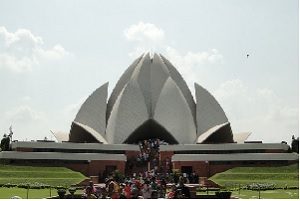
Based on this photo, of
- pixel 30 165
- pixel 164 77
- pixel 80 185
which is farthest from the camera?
pixel 164 77

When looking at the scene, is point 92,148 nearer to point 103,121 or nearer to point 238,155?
point 103,121

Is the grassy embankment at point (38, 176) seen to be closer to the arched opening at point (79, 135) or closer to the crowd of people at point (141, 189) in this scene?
the crowd of people at point (141, 189)

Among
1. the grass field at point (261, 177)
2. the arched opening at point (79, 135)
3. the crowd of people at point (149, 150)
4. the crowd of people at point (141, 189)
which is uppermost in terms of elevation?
the arched opening at point (79, 135)

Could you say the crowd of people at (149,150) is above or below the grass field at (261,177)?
above

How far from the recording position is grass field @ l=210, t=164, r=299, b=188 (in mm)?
24156

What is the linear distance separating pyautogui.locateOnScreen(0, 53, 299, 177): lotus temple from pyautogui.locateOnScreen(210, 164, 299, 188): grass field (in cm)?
284

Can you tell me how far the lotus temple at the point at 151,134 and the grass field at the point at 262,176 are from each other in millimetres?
2839

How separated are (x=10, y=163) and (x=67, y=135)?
12.1m

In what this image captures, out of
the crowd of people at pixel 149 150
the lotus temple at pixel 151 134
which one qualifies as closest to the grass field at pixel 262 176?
the lotus temple at pixel 151 134

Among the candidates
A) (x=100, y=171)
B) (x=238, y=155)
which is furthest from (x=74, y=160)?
(x=238, y=155)

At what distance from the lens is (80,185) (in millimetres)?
23812

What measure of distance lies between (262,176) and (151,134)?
15173mm

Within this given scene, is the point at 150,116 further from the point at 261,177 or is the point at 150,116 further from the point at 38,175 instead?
the point at 261,177

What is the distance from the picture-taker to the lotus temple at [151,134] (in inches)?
1219
